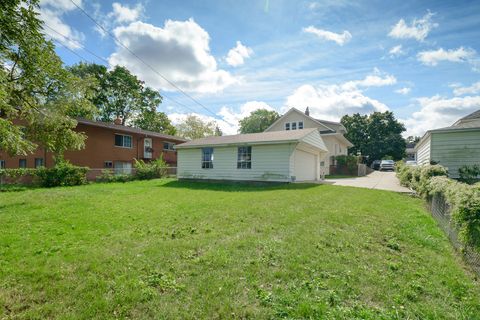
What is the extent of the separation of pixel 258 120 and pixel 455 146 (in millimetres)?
37517

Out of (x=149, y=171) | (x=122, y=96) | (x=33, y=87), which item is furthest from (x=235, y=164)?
(x=122, y=96)

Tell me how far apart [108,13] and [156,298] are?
12252mm

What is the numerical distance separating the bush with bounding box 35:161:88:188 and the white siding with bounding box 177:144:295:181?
22.1 feet

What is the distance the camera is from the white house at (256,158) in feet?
47.0

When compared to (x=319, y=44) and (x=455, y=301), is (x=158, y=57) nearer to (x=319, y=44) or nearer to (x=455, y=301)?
(x=319, y=44)

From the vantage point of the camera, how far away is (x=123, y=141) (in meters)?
23.2

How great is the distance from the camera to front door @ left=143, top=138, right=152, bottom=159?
2538 centimetres

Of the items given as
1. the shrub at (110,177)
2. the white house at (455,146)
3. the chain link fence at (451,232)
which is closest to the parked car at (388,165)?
the white house at (455,146)

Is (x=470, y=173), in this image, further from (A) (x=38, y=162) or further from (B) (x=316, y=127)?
(A) (x=38, y=162)

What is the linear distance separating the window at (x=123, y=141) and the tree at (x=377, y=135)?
134 feet

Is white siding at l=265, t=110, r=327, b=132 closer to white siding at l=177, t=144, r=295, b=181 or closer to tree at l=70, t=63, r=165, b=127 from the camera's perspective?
white siding at l=177, t=144, r=295, b=181

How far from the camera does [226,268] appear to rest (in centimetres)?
359

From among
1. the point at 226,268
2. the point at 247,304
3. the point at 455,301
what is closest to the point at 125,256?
the point at 226,268

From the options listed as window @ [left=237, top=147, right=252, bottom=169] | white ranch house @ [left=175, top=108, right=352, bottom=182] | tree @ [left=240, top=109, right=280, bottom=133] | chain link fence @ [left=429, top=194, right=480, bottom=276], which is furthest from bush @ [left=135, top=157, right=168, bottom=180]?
tree @ [left=240, top=109, right=280, bottom=133]
